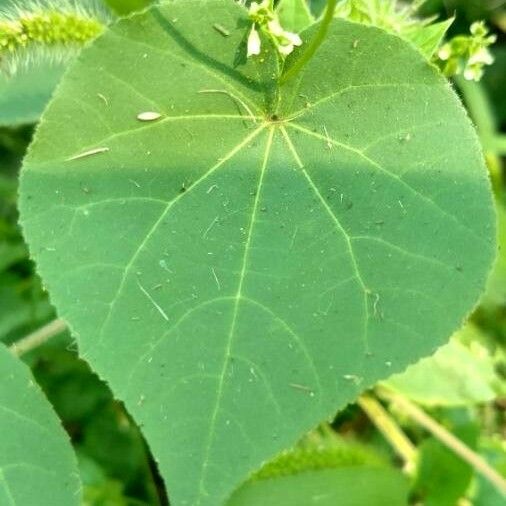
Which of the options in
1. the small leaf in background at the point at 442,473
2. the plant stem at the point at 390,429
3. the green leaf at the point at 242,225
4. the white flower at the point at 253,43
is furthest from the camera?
the plant stem at the point at 390,429

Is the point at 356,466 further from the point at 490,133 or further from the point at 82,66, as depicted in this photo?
the point at 490,133

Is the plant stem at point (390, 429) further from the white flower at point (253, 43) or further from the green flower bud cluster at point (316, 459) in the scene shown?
the white flower at point (253, 43)

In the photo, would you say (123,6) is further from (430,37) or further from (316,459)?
(316,459)

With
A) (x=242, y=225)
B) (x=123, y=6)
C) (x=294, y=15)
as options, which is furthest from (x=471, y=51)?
(x=123, y=6)

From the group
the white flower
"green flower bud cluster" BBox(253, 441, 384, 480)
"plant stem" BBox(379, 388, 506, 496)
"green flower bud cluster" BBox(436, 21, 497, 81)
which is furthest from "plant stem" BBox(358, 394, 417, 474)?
the white flower

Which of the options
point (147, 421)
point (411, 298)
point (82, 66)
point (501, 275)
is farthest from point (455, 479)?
point (82, 66)

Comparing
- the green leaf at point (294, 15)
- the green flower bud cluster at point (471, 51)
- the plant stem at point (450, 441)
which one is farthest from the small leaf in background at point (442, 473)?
the green leaf at point (294, 15)
